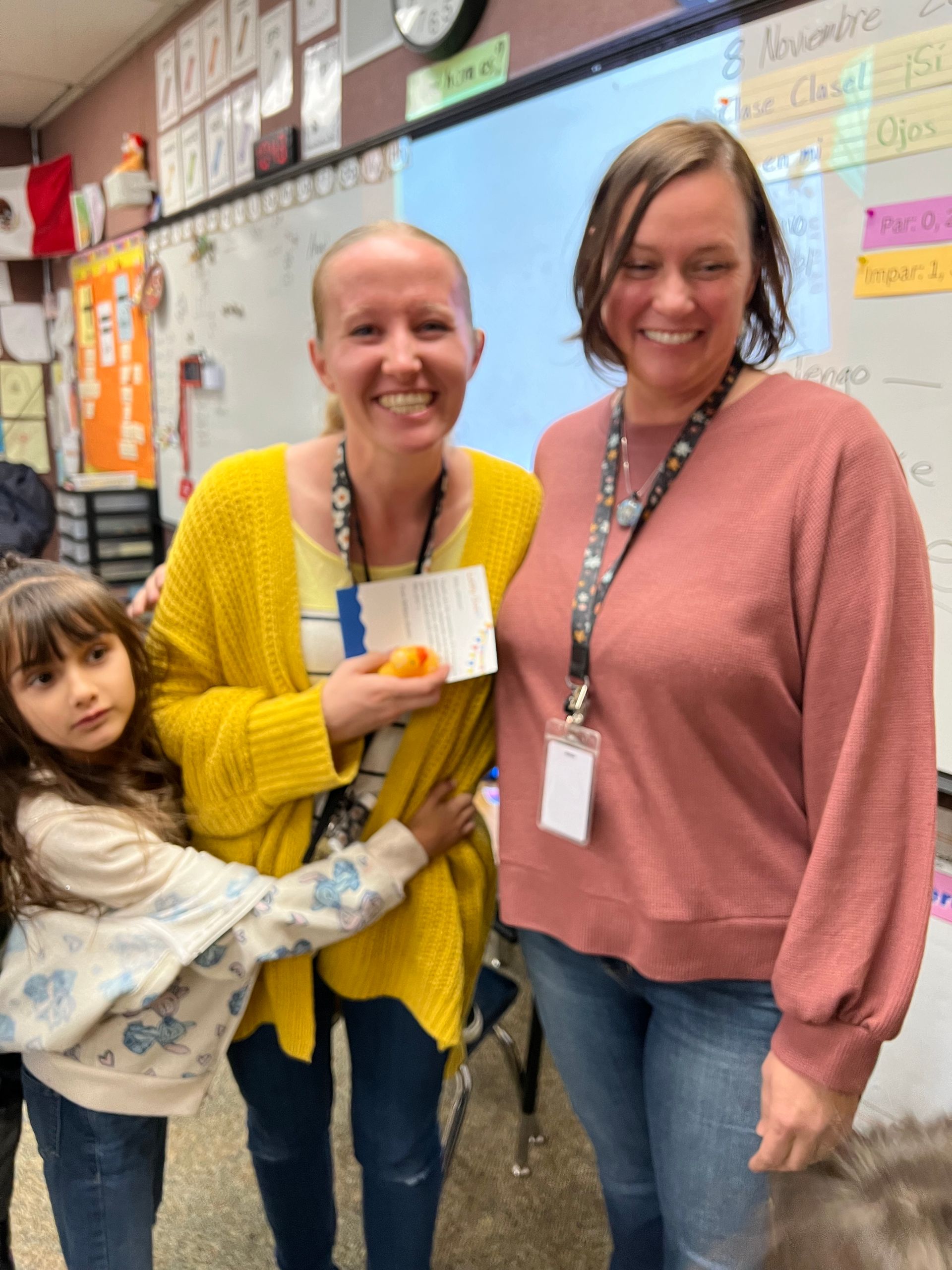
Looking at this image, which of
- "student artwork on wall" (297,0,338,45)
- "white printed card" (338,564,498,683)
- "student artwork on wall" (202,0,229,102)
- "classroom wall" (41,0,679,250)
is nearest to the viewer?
"white printed card" (338,564,498,683)

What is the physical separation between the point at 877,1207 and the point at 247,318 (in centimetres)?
299

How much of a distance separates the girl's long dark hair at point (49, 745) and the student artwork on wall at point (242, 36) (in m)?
2.46

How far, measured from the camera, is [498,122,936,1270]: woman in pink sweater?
2.41 ft

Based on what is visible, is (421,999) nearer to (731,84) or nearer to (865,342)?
(865,342)

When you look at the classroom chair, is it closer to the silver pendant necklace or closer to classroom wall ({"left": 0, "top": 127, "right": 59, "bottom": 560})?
the silver pendant necklace

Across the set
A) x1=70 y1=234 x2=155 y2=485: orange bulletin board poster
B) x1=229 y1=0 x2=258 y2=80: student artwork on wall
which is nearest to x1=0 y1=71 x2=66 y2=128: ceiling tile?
x1=70 y1=234 x2=155 y2=485: orange bulletin board poster

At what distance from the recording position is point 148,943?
0.94 meters

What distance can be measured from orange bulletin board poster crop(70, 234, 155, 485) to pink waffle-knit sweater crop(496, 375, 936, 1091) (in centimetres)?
336

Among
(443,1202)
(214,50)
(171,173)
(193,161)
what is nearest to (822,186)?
(443,1202)

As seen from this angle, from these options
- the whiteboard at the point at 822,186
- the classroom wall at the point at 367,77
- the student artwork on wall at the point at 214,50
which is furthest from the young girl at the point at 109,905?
the student artwork on wall at the point at 214,50

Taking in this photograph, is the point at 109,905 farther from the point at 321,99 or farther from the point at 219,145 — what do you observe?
the point at 219,145

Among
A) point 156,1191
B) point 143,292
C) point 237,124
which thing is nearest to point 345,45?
point 237,124

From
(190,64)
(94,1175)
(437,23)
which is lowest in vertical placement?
(94,1175)

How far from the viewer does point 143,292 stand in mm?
3557
